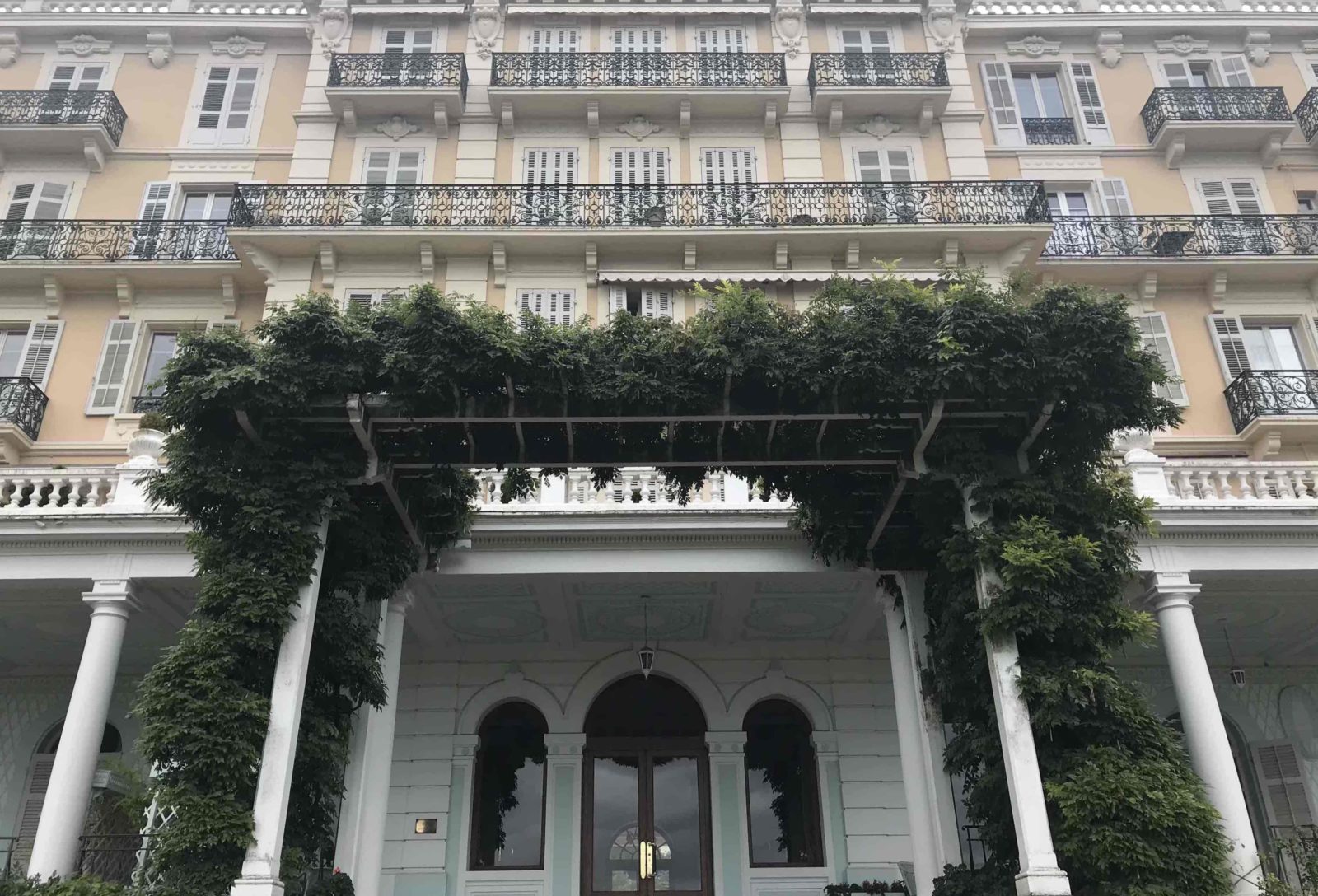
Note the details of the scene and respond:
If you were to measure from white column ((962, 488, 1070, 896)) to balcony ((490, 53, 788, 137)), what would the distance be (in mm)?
11225

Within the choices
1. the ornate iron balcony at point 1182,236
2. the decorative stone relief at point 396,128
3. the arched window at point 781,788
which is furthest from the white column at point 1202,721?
the decorative stone relief at point 396,128

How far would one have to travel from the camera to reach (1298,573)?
10.9m

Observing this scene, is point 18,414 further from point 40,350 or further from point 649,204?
point 649,204

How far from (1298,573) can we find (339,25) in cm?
1739

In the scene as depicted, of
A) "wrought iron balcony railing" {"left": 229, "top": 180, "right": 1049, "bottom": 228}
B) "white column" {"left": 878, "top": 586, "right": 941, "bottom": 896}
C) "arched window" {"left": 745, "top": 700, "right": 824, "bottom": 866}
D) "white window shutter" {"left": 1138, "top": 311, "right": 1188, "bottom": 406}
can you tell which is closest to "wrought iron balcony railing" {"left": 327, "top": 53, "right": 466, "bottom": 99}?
"wrought iron balcony railing" {"left": 229, "top": 180, "right": 1049, "bottom": 228}

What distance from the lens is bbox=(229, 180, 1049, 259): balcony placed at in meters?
15.7

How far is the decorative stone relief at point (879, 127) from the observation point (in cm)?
1750

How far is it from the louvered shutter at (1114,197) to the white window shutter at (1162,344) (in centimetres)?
204

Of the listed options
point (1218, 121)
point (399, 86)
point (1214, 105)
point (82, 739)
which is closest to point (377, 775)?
point (82, 739)

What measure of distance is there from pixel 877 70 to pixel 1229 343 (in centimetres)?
744

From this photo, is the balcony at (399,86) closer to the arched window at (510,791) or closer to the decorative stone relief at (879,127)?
the decorative stone relief at (879,127)

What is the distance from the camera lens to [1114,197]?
57.1 ft

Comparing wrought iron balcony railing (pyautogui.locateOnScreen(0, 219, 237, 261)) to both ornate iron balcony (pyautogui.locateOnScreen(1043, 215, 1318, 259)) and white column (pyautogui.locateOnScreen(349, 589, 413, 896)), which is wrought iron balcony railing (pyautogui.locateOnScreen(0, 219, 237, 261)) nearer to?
white column (pyautogui.locateOnScreen(349, 589, 413, 896))

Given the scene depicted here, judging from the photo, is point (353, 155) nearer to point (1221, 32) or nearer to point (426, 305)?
point (426, 305)
